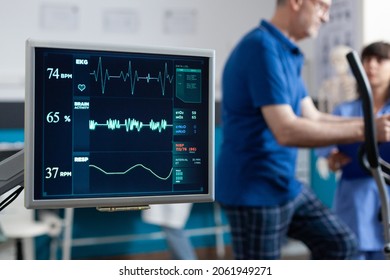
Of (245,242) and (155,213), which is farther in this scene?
(155,213)

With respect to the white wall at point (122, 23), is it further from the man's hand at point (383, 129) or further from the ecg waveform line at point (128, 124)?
the ecg waveform line at point (128, 124)

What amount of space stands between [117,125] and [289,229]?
1141 mm

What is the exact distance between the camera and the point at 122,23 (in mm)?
3883

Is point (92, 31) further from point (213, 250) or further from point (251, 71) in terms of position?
point (251, 71)

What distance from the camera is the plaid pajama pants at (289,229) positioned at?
1.80m

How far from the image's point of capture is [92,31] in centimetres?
380

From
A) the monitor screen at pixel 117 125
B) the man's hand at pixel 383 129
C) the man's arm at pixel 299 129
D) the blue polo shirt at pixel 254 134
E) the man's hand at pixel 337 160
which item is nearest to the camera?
the monitor screen at pixel 117 125

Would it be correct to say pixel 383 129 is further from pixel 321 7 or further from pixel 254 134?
pixel 321 7

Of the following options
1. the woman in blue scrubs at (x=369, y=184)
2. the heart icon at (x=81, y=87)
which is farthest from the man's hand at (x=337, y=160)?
the heart icon at (x=81, y=87)

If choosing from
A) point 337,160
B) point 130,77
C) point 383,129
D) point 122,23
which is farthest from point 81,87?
point 122,23

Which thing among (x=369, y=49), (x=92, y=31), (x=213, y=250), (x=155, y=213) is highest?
(x=92, y=31)

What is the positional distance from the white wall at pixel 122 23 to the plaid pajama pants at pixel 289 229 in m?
2.25
